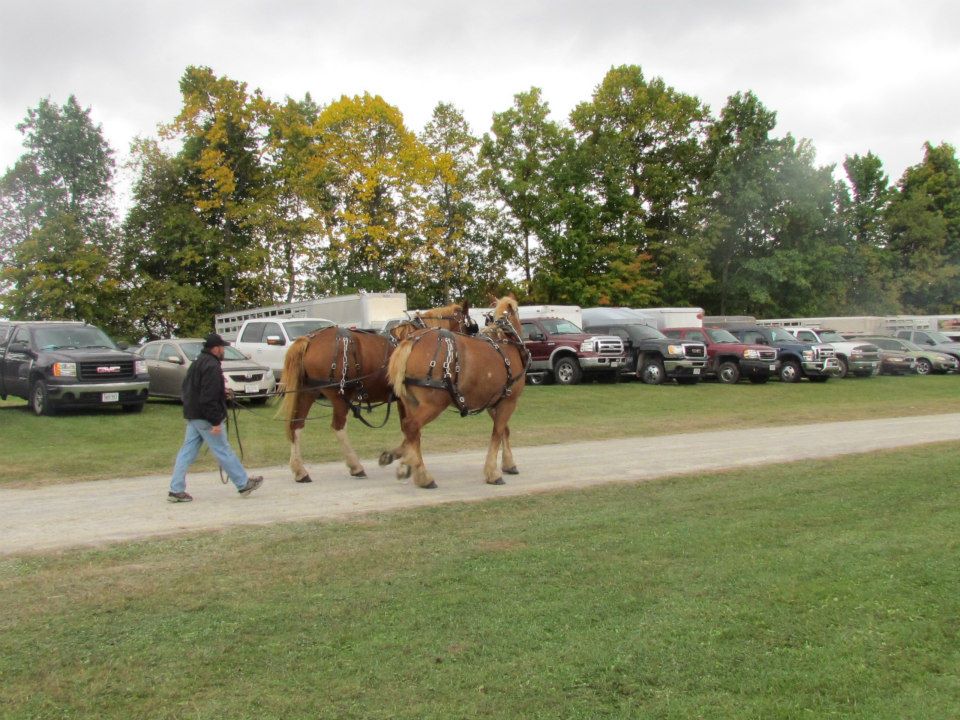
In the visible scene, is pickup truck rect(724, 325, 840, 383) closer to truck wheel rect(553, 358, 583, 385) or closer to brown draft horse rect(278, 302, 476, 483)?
truck wheel rect(553, 358, 583, 385)

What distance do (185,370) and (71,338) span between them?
106 inches

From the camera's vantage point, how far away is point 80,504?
9742 millimetres

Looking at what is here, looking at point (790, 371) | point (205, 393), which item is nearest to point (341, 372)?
point (205, 393)

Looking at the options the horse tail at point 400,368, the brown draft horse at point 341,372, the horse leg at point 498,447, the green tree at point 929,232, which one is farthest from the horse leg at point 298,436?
the green tree at point 929,232

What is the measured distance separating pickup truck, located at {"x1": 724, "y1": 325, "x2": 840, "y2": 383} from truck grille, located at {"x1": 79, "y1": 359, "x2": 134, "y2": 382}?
2171cm

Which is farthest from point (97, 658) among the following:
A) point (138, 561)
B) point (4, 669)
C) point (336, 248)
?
point (336, 248)

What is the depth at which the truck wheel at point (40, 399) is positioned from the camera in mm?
Answer: 19078

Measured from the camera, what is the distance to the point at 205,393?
9.71 metres

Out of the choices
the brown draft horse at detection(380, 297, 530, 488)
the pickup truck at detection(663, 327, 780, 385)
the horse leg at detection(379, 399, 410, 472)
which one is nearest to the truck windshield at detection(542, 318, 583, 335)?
the pickup truck at detection(663, 327, 780, 385)

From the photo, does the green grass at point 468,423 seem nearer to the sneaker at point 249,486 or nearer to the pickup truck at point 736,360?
the pickup truck at point 736,360

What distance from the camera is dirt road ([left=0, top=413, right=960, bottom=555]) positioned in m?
8.57

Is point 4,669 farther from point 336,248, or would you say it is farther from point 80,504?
point 336,248

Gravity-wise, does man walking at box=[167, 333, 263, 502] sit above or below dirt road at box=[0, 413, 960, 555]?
above

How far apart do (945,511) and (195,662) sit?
267 inches
